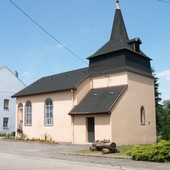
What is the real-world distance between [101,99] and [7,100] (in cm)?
2641

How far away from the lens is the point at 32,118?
31.3 metres

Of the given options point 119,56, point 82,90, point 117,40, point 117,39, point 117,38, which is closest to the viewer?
point 119,56

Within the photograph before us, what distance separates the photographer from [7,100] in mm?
47500

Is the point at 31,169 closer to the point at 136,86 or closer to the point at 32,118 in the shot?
the point at 136,86

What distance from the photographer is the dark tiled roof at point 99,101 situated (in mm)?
23656

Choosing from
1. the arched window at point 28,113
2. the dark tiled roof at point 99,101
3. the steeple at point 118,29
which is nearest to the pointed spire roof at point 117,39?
the steeple at point 118,29

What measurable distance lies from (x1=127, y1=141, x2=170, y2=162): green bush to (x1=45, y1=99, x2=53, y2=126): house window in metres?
15.6

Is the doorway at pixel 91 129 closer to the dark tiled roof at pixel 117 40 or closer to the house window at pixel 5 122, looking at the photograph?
the dark tiled roof at pixel 117 40

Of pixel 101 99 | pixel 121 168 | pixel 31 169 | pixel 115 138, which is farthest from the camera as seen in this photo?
pixel 101 99

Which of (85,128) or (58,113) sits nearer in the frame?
(85,128)

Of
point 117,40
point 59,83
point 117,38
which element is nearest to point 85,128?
point 59,83

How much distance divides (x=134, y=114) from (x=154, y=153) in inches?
457

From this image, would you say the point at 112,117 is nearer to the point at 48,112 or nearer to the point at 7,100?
the point at 48,112

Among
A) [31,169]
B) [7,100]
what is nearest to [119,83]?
[31,169]
